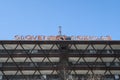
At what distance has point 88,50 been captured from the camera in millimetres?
57938

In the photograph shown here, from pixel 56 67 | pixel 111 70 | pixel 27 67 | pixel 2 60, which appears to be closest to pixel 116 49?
pixel 111 70

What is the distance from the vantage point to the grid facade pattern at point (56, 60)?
182 feet

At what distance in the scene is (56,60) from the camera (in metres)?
56.5

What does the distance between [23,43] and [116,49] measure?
18.6 meters

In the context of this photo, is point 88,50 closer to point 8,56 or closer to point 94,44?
point 94,44

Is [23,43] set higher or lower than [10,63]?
higher

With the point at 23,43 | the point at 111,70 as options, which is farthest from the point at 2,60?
the point at 111,70

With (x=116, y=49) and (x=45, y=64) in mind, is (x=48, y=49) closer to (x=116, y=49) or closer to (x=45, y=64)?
(x=45, y=64)

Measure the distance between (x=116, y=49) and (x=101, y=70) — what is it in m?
5.50

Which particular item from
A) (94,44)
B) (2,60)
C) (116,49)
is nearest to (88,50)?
(94,44)

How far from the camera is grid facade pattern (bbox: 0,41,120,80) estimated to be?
55.5 metres

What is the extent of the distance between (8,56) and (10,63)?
168cm

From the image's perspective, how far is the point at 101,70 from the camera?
5616 centimetres

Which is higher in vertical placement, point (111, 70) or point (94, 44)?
point (94, 44)
